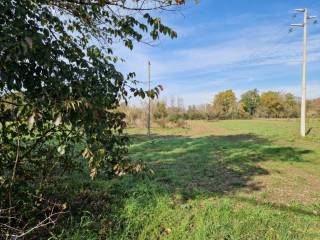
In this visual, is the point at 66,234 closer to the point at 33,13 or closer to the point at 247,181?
the point at 33,13

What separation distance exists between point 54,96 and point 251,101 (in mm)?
74141

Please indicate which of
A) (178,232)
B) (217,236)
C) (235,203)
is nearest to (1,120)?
(178,232)

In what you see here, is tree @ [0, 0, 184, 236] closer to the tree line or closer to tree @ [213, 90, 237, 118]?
the tree line

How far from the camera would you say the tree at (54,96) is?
9.14 ft

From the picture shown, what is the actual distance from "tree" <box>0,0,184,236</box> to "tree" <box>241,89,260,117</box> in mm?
70733

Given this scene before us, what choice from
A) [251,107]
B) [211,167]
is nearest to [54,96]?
[211,167]

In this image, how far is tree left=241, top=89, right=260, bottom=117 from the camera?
73275 millimetres

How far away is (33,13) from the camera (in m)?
3.40

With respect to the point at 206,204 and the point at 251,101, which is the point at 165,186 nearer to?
the point at 206,204

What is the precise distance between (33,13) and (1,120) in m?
1.15

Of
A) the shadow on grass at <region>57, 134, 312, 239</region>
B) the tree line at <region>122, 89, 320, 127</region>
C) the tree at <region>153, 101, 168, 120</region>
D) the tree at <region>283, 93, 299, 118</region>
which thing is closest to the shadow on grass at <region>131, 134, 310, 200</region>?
the shadow on grass at <region>57, 134, 312, 239</region>

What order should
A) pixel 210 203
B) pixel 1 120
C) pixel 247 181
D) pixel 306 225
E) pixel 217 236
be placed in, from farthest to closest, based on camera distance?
pixel 247 181
pixel 210 203
pixel 306 225
pixel 217 236
pixel 1 120

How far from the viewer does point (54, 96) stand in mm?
2959

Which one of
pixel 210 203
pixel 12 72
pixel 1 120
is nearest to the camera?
pixel 12 72
